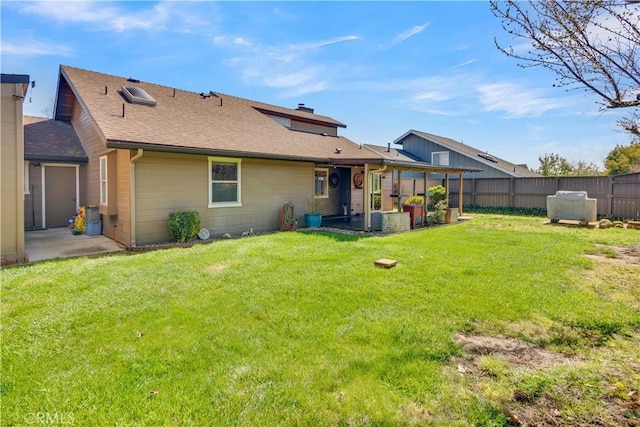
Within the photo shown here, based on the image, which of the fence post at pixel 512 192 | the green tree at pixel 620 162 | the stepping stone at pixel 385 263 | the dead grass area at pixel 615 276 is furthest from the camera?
the green tree at pixel 620 162

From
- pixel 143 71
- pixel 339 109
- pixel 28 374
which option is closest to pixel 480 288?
pixel 28 374

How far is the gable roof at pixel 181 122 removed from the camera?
25.8 ft

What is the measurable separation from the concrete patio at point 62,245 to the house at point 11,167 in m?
0.47

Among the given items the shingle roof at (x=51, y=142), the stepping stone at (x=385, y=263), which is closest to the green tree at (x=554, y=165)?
the stepping stone at (x=385, y=263)

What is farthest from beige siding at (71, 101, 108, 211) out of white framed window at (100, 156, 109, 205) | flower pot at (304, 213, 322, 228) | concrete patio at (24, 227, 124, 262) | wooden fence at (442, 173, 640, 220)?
wooden fence at (442, 173, 640, 220)

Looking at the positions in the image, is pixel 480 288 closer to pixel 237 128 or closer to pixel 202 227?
pixel 202 227

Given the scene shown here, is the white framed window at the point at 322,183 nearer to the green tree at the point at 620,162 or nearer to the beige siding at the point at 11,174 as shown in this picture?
the beige siding at the point at 11,174

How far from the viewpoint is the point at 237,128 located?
443 inches

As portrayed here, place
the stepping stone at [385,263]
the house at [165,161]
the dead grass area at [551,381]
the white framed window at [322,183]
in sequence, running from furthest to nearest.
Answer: the white framed window at [322,183], the house at [165,161], the stepping stone at [385,263], the dead grass area at [551,381]

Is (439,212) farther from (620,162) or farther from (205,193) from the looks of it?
(620,162)

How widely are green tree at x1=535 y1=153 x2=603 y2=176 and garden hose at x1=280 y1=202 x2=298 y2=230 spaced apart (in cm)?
2858

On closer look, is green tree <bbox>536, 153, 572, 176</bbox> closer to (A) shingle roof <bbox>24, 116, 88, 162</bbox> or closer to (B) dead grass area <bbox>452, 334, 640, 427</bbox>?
(B) dead grass area <bbox>452, 334, 640, 427</bbox>

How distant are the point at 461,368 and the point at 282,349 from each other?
1.55m

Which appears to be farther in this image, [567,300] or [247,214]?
[247,214]
